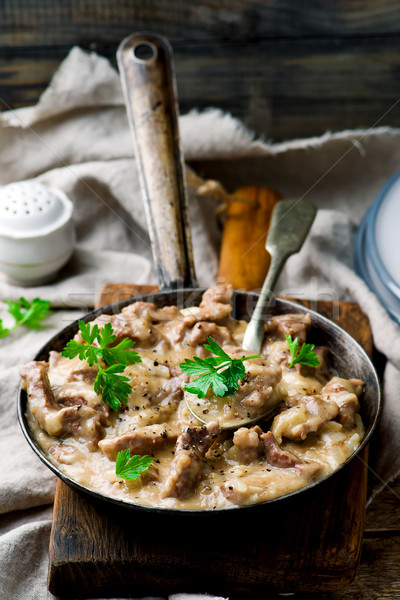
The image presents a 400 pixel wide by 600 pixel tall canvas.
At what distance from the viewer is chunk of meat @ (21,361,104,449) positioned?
7.29 ft

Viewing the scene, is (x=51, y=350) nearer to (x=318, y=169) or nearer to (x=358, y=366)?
(x=358, y=366)

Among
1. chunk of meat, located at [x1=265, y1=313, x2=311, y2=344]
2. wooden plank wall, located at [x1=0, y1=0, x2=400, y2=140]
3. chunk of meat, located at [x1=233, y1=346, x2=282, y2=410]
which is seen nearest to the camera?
chunk of meat, located at [x1=233, y1=346, x2=282, y2=410]

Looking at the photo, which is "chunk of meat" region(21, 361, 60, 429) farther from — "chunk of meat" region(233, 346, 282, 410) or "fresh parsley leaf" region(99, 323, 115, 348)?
"chunk of meat" region(233, 346, 282, 410)

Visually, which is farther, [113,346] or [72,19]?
[72,19]

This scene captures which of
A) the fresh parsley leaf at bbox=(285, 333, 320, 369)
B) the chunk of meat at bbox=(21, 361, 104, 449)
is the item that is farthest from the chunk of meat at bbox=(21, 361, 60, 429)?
the fresh parsley leaf at bbox=(285, 333, 320, 369)

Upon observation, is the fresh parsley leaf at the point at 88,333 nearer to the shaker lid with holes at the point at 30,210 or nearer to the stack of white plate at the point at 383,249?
the shaker lid with holes at the point at 30,210

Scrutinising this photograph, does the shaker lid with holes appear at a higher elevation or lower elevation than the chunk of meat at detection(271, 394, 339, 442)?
lower

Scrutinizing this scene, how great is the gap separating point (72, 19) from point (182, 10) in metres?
0.68

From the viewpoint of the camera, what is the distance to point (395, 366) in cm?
293

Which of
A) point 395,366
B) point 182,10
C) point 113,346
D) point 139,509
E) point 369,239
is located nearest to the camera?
point 139,509

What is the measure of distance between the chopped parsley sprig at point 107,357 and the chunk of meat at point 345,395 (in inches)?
27.6

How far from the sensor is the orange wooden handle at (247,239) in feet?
11.1

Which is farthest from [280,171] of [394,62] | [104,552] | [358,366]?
[104,552]

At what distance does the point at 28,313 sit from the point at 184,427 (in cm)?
137
